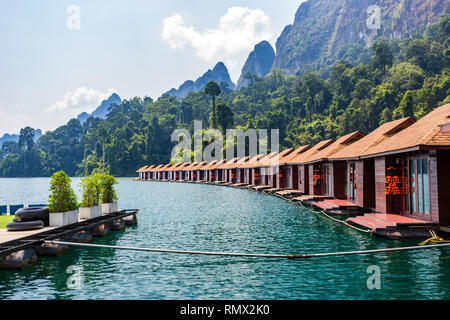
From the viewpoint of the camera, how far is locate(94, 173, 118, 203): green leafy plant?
23116 millimetres

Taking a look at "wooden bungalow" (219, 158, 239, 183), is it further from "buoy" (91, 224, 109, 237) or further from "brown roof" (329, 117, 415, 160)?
"buoy" (91, 224, 109, 237)

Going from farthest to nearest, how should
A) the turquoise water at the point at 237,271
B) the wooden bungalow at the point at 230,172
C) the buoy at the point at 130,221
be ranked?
the wooden bungalow at the point at 230,172
the buoy at the point at 130,221
the turquoise water at the point at 237,271

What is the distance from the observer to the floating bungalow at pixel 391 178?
15.5 metres

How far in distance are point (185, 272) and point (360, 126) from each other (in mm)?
97731

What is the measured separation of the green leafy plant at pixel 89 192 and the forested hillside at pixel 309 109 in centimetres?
7756

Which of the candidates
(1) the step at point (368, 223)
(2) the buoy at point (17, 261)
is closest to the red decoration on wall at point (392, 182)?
(1) the step at point (368, 223)

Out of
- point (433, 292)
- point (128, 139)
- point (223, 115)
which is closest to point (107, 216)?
point (433, 292)

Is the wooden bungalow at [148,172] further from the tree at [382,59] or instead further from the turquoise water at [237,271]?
the turquoise water at [237,271]

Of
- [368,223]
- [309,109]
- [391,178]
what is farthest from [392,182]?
[309,109]

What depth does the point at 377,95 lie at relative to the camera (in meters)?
103

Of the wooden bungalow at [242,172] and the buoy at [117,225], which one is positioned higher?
the wooden bungalow at [242,172]

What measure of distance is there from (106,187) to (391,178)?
16.5 meters

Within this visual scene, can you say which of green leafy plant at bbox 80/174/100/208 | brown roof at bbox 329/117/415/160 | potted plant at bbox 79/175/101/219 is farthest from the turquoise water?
brown roof at bbox 329/117/415/160

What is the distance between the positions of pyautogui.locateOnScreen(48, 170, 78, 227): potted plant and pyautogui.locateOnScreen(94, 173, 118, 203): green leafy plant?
467 centimetres
